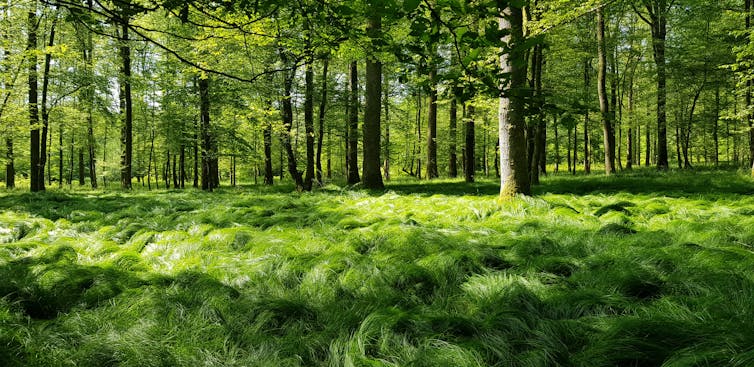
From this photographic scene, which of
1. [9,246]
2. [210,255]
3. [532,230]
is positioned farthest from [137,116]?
[532,230]

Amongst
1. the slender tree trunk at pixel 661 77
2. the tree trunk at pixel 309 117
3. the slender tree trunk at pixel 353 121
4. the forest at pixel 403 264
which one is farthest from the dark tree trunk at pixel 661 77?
the tree trunk at pixel 309 117

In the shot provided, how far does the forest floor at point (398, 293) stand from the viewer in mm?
1937

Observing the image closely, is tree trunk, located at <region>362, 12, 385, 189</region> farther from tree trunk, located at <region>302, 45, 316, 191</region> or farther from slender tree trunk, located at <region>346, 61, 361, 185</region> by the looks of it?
A: slender tree trunk, located at <region>346, 61, 361, 185</region>

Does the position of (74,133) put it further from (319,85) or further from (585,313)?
(585,313)

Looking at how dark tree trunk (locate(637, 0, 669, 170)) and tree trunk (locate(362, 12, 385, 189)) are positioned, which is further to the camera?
dark tree trunk (locate(637, 0, 669, 170))

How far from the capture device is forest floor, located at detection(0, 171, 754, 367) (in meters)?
1.94

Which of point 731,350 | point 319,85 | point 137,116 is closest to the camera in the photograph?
point 731,350

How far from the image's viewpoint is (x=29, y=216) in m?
7.36

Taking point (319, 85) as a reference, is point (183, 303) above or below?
below

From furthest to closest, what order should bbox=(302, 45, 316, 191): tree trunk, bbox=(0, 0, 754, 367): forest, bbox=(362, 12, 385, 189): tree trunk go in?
bbox=(302, 45, 316, 191): tree trunk → bbox=(362, 12, 385, 189): tree trunk → bbox=(0, 0, 754, 367): forest

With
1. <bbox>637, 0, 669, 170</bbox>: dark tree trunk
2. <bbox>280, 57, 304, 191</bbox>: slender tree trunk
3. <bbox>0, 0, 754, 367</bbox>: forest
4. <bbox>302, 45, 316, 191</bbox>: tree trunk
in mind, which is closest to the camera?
<bbox>0, 0, 754, 367</bbox>: forest

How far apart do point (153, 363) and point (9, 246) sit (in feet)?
14.1

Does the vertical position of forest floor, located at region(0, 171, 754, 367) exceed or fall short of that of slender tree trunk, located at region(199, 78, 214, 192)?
it falls short

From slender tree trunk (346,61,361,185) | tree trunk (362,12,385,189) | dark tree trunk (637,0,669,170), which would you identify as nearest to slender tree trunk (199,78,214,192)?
slender tree trunk (346,61,361,185)
